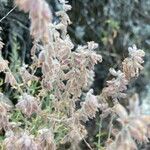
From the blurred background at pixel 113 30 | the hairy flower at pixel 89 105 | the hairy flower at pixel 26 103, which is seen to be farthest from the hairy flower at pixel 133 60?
the blurred background at pixel 113 30

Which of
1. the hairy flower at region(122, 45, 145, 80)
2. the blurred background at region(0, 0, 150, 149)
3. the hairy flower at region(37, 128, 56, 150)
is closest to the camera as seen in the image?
the hairy flower at region(37, 128, 56, 150)

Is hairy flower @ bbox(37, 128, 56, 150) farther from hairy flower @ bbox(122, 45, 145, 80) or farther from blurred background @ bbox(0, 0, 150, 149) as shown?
blurred background @ bbox(0, 0, 150, 149)

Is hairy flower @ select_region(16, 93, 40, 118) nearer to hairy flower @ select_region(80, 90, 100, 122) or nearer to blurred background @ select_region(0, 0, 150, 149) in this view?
hairy flower @ select_region(80, 90, 100, 122)

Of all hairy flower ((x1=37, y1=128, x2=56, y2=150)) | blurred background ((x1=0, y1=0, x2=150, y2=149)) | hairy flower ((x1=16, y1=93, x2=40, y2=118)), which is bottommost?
hairy flower ((x1=37, y1=128, x2=56, y2=150))

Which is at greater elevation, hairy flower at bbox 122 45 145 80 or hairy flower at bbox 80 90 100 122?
hairy flower at bbox 122 45 145 80

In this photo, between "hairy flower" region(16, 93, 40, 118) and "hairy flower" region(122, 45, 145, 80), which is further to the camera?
"hairy flower" region(122, 45, 145, 80)

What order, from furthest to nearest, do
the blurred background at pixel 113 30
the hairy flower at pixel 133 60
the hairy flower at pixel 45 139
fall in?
the blurred background at pixel 113 30
the hairy flower at pixel 133 60
the hairy flower at pixel 45 139

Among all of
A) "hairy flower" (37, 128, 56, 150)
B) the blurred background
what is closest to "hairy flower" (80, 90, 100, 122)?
"hairy flower" (37, 128, 56, 150)

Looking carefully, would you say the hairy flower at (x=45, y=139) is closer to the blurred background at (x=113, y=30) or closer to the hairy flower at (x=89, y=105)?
the hairy flower at (x=89, y=105)

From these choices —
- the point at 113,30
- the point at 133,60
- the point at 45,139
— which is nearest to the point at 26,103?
the point at 45,139

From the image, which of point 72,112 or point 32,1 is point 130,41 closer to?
point 72,112

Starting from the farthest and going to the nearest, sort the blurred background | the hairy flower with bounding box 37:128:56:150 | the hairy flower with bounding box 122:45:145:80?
the blurred background, the hairy flower with bounding box 122:45:145:80, the hairy flower with bounding box 37:128:56:150

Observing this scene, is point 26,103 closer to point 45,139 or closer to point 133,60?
point 45,139
